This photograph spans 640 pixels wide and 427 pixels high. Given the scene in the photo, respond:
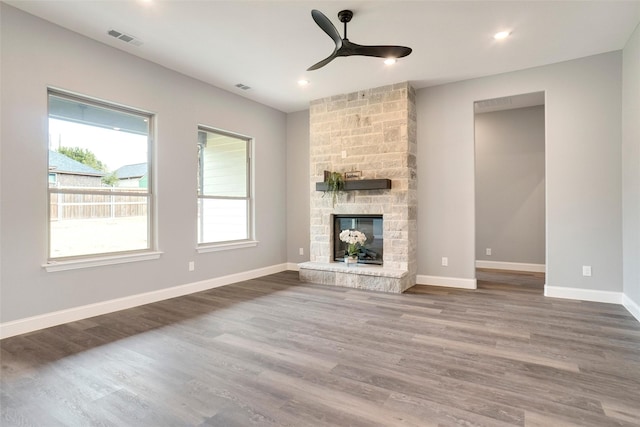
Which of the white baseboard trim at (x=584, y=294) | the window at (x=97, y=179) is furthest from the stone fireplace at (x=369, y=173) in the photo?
the window at (x=97, y=179)

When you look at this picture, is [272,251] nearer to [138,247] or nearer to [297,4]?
[138,247]

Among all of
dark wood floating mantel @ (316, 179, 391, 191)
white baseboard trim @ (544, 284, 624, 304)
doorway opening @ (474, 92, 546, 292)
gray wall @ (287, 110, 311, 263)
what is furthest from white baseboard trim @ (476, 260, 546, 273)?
gray wall @ (287, 110, 311, 263)

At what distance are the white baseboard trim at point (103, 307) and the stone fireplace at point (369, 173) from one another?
1.36 m

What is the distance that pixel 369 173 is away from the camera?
5039 millimetres

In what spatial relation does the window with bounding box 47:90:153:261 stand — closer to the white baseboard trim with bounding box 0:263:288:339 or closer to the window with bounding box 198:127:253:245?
the white baseboard trim with bounding box 0:263:288:339

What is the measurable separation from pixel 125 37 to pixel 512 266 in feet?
22.6

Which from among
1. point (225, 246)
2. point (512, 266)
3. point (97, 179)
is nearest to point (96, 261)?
point (97, 179)

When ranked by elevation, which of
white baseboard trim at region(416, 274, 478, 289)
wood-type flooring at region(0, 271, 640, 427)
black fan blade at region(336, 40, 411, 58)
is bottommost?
wood-type flooring at region(0, 271, 640, 427)

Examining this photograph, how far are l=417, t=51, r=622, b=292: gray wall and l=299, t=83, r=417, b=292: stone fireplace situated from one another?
0.53m

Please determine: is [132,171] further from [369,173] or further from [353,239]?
[369,173]

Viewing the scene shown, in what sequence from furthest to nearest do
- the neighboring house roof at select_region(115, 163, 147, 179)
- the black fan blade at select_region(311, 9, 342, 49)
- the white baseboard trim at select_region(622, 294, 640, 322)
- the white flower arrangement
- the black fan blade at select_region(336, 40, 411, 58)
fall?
the white flower arrangement, the neighboring house roof at select_region(115, 163, 147, 179), the white baseboard trim at select_region(622, 294, 640, 322), the black fan blade at select_region(336, 40, 411, 58), the black fan blade at select_region(311, 9, 342, 49)

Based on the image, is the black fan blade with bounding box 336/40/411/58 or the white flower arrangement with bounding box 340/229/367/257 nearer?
the black fan blade with bounding box 336/40/411/58

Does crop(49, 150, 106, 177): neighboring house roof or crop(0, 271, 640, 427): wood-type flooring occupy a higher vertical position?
crop(49, 150, 106, 177): neighboring house roof

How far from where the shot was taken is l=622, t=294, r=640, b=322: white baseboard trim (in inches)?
130
